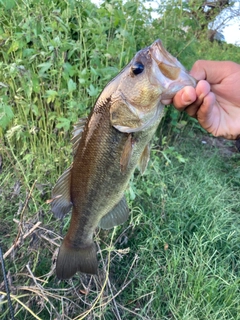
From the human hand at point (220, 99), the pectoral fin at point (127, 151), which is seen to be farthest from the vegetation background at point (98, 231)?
the human hand at point (220, 99)

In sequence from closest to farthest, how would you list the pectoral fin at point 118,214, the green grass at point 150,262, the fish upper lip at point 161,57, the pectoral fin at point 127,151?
the fish upper lip at point 161,57, the pectoral fin at point 127,151, the pectoral fin at point 118,214, the green grass at point 150,262

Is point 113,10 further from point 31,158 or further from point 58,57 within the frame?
point 31,158

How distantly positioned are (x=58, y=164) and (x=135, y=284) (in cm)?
114

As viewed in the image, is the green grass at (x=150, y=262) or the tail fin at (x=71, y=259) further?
the green grass at (x=150, y=262)

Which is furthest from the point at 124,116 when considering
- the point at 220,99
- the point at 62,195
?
the point at 220,99

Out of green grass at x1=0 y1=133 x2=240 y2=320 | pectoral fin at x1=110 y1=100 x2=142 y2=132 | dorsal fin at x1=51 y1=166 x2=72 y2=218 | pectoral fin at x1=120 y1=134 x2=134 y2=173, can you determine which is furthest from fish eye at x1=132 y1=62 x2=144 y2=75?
green grass at x1=0 y1=133 x2=240 y2=320

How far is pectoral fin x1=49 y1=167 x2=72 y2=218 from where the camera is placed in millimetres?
1634

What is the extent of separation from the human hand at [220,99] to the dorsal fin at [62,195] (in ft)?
1.92

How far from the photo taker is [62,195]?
5.43 ft

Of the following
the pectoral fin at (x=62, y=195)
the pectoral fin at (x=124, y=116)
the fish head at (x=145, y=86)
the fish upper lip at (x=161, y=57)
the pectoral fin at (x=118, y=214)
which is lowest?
the pectoral fin at (x=118, y=214)

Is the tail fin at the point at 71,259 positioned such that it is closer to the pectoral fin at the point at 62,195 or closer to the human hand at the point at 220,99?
the pectoral fin at the point at 62,195

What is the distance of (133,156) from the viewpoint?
149 cm

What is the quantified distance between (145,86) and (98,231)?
144 cm

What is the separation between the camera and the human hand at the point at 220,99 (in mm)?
1772
